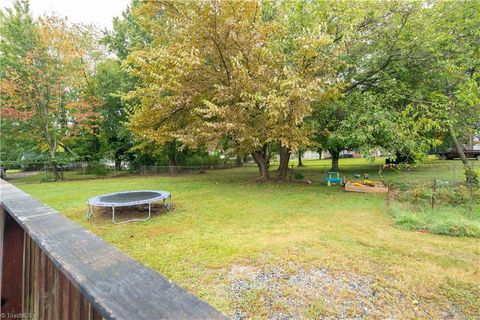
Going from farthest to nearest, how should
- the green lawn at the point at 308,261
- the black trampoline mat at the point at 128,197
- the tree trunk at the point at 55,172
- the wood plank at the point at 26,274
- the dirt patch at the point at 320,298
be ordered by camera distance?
1. the tree trunk at the point at 55,172
2. the black trampoline mat at the point at 128,197
3. the green lawn at the point at 308,261
4. the dirt patch at the point at 320,298
5. the wood plank at the point at 26,274

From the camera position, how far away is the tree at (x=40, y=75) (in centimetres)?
1266

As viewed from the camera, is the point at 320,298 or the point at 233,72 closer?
the point at 320,298

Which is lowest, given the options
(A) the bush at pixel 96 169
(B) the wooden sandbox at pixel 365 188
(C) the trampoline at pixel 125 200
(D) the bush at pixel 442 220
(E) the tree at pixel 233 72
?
(D) the bush at pixel 442 220

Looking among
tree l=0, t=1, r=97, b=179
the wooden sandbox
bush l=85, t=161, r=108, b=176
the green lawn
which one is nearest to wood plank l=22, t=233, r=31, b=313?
the green lawn

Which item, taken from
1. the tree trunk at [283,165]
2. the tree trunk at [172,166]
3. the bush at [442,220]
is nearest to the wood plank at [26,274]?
the bush at [442,220]

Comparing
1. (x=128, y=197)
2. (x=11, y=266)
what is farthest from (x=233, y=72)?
(x=11, y=266)

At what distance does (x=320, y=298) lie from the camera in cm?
277

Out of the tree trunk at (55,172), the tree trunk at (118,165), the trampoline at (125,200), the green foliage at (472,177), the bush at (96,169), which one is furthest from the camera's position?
the tree trunk at (118,165)

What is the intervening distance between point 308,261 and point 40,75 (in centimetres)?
1659

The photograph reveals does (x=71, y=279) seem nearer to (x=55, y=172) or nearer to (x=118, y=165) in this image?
(x=55, y=172)

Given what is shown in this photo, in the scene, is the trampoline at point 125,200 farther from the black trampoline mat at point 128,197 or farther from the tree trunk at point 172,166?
the tree trunk at point 172,166

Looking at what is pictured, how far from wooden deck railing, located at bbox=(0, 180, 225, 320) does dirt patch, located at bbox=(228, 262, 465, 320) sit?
181 cm

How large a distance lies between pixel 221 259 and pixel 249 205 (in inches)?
145

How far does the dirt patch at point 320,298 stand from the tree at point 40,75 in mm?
15609
